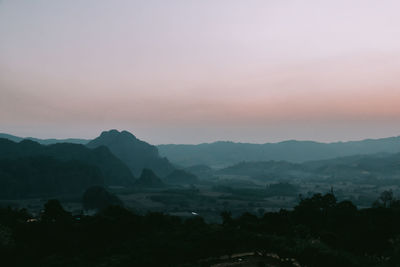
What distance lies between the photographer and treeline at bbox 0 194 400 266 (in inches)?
1610

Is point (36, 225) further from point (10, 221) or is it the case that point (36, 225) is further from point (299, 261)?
point (299, 261)

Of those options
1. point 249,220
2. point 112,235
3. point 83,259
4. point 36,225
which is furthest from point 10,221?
point 249,220

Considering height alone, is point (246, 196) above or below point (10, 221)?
below

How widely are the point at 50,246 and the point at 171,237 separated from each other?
18019 millimetres

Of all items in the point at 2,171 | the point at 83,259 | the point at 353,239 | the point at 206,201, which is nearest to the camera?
the point at 83,259

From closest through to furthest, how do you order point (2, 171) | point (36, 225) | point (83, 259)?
point (83, 259) < point (36, 225) < point (2, 171)

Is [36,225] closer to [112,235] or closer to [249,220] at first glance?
[112,235]

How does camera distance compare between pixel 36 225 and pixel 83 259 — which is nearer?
pixel 83 259

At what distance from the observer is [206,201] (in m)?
178

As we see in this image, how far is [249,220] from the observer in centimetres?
6250

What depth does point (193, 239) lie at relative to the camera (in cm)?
4831

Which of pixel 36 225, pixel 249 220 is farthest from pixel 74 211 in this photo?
pixel 249 220

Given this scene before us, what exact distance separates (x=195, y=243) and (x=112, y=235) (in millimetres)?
15852

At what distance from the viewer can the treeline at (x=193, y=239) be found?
40.9 meters
